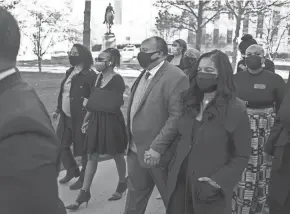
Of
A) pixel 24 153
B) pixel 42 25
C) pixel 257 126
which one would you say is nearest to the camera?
pixel 24 153

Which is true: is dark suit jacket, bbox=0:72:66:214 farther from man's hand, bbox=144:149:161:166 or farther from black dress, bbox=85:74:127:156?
black dress, bbox=85:74:127:156

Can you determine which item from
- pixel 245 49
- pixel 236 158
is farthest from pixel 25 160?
pixel 245 49

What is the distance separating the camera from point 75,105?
5387 mm

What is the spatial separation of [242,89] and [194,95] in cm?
139

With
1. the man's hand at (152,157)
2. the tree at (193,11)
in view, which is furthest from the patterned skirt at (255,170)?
the tree at (193,11)

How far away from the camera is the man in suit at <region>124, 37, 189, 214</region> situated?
3.71 m

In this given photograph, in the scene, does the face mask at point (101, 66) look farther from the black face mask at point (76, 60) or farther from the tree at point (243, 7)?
the tree at point (243, 7)

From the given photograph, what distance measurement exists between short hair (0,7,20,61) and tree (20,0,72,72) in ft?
74.8

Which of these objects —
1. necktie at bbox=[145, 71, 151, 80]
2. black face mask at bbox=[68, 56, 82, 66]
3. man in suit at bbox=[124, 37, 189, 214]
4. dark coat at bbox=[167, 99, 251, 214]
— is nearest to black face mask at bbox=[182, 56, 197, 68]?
black face mask at bbox=[68, 56, 82, 66]

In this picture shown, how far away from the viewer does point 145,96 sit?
151 inches

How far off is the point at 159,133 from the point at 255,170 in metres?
1.24

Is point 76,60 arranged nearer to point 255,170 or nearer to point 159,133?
point 159,133

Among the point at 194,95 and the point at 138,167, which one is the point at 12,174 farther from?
the point at 138,167

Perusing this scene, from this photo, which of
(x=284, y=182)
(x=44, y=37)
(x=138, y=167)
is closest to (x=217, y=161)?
(x=284, y=182)
